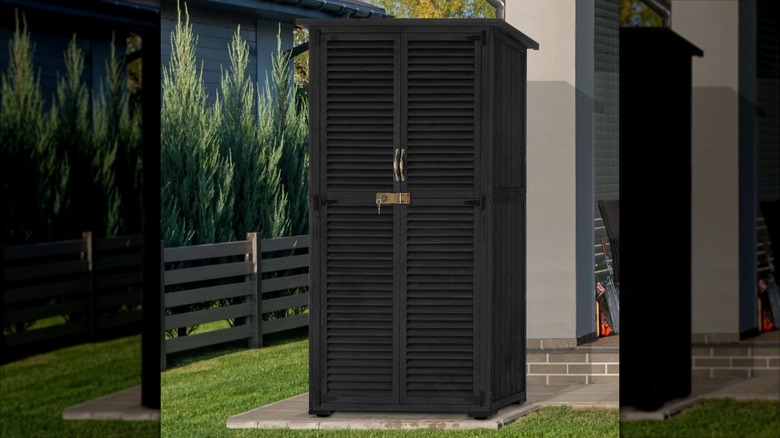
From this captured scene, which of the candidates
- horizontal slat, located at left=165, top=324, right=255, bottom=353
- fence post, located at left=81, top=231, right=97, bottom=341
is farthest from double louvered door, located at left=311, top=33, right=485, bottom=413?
fence post, located at left=81, top=231, right=97, bottom=341

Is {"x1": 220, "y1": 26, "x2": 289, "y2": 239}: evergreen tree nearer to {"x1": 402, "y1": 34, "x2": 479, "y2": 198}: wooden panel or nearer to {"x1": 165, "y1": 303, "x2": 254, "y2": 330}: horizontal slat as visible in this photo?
{"x1": 165, "y1": 303, "x2": 254, "y2": 330}: horizontal slat

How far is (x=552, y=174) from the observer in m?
7.86

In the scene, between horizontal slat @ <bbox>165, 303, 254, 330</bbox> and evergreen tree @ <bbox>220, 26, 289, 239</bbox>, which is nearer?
horizontal slat @ <bbox>165, 303, 254, 330</bbox>

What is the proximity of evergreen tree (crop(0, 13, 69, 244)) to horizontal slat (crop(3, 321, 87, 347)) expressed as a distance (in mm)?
275

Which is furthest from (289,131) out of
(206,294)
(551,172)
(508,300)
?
(508,300)

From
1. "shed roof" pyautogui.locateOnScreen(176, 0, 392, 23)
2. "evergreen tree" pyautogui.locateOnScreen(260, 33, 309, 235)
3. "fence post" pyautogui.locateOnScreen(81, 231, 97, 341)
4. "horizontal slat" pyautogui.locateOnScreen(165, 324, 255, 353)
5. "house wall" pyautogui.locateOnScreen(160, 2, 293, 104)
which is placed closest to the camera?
"fence post" pyautogui.locateOnScreen(81, 231, 97, 341)

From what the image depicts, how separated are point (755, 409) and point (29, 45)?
2407mm

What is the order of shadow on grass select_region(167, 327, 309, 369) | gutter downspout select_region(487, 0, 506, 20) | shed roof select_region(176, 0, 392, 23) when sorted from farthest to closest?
shed roof select_region(176, 0, 392, 23) < shadow on grass select_region(167, 327, 309, 369) < gutter downspout select_region(487, 0, 506, 20)

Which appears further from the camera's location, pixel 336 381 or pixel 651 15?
pixel 336 381

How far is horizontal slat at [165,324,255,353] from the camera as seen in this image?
29.8 feet

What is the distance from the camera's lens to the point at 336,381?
6.73 metres

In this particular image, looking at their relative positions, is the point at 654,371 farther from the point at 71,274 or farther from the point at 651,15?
the point at 71,274

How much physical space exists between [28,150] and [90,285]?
52 cm

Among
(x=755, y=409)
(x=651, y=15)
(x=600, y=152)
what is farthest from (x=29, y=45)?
(x=600, y=152)
